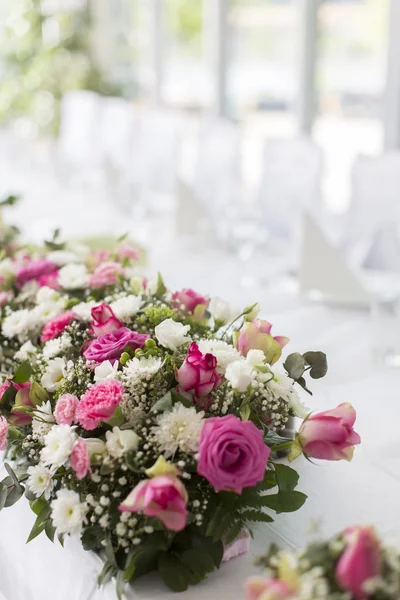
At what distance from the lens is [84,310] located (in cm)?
159

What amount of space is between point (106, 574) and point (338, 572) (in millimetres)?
462

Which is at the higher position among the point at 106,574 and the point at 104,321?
the point at 104,321

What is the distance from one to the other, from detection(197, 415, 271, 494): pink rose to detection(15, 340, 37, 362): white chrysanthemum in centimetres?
65

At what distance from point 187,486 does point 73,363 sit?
14.5 inches

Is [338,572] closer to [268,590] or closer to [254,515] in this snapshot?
[268,590]

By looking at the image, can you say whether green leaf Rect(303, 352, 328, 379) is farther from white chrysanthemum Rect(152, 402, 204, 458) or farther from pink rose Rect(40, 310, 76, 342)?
pink rose Rect(40, 310, 76, 342)

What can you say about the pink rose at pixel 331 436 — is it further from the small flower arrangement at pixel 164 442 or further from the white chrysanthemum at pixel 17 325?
the white chrysanthemum at pixel 17 325

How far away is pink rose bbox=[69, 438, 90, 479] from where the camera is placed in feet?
3.59

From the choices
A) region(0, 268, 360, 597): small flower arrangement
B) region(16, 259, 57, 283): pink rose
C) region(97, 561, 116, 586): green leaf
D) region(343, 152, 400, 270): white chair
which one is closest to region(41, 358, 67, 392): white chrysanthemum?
region(0, 268, 360, 597): small flower arrangement

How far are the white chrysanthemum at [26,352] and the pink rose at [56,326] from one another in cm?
3

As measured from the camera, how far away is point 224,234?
10.3 ft

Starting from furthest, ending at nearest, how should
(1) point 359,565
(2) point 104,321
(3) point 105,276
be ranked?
(3) point 105,276, (2) point 104,321, (1) point 359,565

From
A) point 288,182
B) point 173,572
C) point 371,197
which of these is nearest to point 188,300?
point 173,572

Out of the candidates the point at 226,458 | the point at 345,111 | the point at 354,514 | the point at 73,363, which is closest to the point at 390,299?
the point at 354,514
